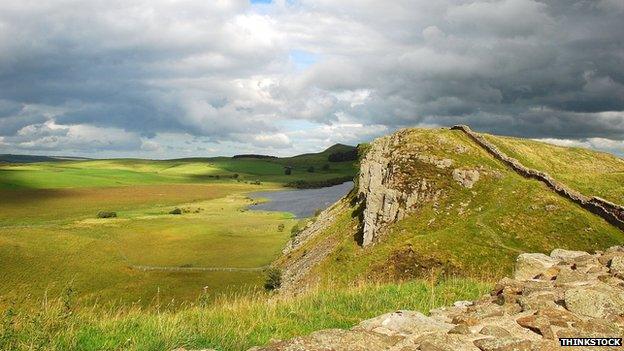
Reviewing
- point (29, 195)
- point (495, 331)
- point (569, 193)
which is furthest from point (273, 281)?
point (29, 195)

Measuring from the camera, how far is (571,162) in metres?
69.9

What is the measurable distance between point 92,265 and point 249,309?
62139 millimetres

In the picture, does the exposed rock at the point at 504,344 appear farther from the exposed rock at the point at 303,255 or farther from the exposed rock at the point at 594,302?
the exposed rock at the point at 303,255

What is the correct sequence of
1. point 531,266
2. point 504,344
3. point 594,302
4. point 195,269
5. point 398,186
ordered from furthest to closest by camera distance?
point 195,269, point 398,186, point 531,266, point 594,302, point 504,344

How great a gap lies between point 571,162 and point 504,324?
70914 mm

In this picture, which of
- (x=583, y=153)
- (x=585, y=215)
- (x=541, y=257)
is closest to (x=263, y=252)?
(x=585, y=215)

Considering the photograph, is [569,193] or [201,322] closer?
[201,322]

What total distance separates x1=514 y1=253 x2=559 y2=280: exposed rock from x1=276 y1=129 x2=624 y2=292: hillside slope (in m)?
15.3

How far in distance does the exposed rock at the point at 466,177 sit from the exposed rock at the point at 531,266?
3587 centimetres

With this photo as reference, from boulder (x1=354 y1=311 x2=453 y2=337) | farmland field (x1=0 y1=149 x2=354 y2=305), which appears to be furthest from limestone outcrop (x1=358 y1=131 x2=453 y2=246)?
boulder (x1=354 y1=311 x2=453 y2=337)

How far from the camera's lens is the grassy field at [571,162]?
51281 millimetres

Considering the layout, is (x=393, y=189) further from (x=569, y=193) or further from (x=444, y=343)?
(x=444, y=343)

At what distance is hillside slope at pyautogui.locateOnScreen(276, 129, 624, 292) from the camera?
40.0 metres

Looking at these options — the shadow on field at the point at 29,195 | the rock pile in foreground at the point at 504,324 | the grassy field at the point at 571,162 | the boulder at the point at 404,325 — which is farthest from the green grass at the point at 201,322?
the shadow on field at the point at 29,195
